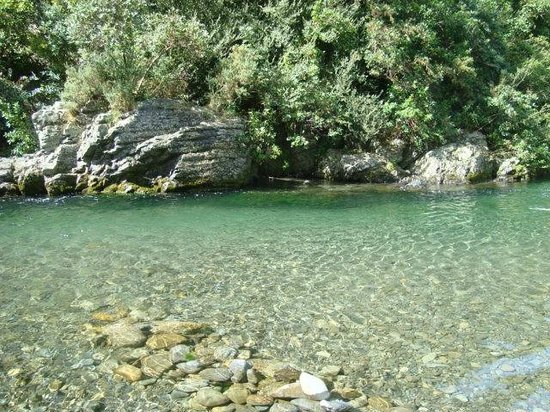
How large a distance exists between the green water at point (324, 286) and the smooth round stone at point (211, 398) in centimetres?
95

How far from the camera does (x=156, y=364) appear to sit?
4.65 m

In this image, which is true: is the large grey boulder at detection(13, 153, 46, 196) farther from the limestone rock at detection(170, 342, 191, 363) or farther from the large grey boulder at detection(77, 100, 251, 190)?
the limestone rock at detection(170, 342, 191, 363)

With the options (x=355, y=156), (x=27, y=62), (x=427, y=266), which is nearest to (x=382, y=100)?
(x=355, y=156)

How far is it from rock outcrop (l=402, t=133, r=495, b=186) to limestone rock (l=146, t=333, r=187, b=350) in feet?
45.3

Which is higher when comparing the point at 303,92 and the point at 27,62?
the point at 27,62

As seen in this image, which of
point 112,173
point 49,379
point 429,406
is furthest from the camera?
point 112,173

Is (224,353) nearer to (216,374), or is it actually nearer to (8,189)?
(216,374)

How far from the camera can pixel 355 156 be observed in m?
17.8

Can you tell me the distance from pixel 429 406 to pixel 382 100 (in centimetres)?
1592

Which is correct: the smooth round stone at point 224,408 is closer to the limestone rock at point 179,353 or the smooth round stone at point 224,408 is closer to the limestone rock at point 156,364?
the limestone rock at point 156,364

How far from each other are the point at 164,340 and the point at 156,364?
0.52 m

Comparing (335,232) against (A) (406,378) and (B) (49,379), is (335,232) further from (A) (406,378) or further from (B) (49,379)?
(B) (49,379)

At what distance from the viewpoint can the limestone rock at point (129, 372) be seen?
440 cm

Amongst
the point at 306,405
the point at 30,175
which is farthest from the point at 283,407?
the point at 30,175
